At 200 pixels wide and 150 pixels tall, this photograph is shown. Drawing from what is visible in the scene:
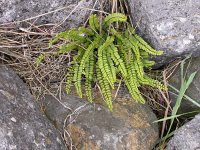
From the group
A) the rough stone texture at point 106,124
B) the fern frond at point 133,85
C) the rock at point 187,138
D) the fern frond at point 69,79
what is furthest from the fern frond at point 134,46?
the rock at point 187,138

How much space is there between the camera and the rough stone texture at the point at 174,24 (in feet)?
11.3

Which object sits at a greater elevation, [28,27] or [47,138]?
[28,27]

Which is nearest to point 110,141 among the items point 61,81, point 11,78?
point 61,81

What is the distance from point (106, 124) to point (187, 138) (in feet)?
2.25

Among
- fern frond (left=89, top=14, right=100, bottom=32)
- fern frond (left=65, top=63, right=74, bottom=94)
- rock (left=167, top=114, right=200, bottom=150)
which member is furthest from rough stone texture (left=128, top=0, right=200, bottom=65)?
fern frond (left=65, top=63, right=74, bottom=94)

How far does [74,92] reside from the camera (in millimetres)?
3564

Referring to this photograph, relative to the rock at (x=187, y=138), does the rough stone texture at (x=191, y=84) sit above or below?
above

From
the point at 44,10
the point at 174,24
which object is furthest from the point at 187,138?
the point at 44,10

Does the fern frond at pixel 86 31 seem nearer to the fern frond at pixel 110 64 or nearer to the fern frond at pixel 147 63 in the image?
the fern frond at pixel 110 64

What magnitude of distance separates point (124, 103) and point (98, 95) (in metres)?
0.25

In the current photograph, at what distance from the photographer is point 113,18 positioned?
3.50 metres

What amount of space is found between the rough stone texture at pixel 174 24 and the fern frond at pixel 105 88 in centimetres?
56

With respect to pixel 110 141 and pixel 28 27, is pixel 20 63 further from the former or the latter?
pixel 110 141

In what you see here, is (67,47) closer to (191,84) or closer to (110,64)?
(110,64)
